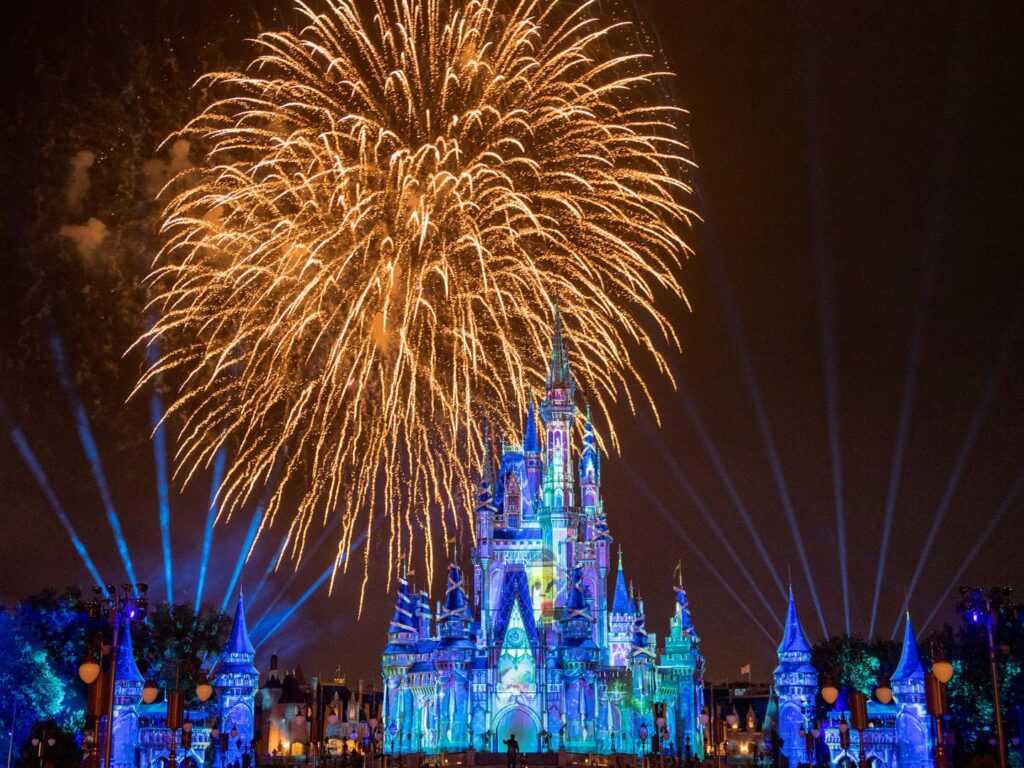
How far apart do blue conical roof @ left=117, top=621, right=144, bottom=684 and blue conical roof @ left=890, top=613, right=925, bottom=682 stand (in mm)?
39176

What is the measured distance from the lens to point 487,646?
3206 inches

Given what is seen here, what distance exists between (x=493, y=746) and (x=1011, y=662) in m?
32.4

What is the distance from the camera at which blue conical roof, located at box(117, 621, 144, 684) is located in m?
60.9

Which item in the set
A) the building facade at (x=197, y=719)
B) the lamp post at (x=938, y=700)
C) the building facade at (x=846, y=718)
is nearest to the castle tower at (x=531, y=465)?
the building facade at (x=846, y=718)

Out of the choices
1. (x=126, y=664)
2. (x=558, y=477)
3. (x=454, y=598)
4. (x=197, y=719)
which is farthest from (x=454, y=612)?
(x=126, y=664)

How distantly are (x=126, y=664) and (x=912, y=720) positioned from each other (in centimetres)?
4059

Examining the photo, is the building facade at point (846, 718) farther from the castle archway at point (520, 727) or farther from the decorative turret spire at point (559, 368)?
the decorative turret spire at point (559, 368)

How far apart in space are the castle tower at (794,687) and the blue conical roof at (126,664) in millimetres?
36339

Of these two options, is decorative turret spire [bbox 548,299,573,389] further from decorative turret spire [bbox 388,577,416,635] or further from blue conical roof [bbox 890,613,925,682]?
blue conical roof [bbox 890,613,925,682]

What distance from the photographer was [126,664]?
62125 millimetres

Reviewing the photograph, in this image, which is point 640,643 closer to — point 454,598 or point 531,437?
point 454,598

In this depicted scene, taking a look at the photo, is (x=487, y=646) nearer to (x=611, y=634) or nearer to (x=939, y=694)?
(x=611, y=634)

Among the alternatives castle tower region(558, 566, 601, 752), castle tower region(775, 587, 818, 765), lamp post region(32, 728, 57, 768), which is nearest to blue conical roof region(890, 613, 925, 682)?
castle tower region(775, 587, 818, 765)

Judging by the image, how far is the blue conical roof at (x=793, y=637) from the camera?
240ft
